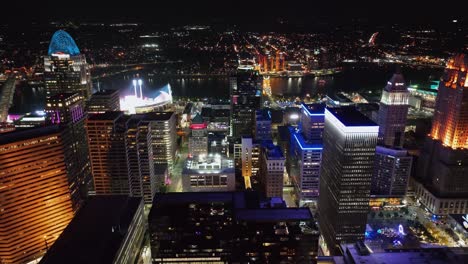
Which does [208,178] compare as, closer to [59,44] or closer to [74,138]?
[74,138]

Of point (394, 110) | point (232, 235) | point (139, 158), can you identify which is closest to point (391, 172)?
point (394, 110)

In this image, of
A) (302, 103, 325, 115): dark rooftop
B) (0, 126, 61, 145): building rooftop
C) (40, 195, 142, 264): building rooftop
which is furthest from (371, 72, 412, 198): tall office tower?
(0, 126, 61, 145): building rooftop

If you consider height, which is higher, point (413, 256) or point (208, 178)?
point (413, 256)

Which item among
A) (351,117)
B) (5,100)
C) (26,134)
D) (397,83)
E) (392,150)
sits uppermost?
(397,83)

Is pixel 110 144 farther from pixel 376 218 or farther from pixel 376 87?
pixel 376 87

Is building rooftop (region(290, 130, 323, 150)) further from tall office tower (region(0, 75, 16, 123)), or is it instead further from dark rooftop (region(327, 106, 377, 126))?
tall office tower (region(0, 75, 16, 123))

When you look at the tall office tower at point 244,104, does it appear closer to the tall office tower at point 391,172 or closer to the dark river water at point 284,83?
the tall office tower at point 391,172

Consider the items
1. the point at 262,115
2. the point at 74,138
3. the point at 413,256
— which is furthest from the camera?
the point at 262,115

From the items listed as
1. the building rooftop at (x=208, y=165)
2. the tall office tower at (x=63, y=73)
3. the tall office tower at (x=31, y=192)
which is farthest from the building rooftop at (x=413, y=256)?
the tall office tower at (x=63, y=73)
